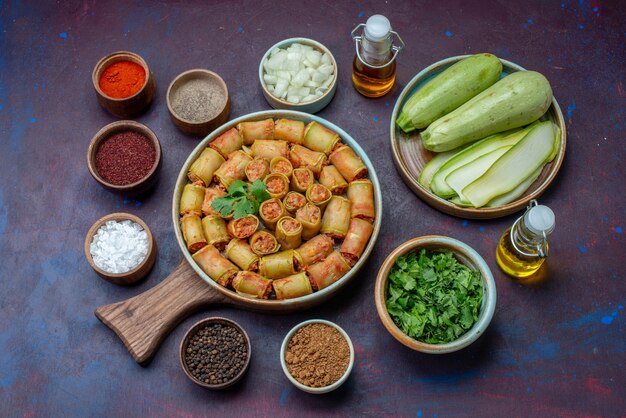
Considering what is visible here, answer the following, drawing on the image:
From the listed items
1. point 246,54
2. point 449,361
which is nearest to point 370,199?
point 449,361

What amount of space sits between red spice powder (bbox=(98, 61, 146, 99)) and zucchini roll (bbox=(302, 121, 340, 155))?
743 mm

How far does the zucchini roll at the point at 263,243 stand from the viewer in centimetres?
264

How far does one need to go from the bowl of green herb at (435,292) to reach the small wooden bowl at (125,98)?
1.22 meters

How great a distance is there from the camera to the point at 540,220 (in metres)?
2.48

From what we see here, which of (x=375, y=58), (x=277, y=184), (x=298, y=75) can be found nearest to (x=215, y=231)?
(x=277, y=184)

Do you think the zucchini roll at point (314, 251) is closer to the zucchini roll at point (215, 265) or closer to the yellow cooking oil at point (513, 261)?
the zucchini roll at point (215, 265)

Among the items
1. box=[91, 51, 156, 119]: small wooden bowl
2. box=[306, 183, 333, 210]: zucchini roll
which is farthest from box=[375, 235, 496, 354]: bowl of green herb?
box=[91, 51, 156, 119]: small wooden bowl

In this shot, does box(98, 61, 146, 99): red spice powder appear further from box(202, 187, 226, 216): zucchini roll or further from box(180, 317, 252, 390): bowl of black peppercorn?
box(180, 317, 252, 390): bowl of black peppercorn

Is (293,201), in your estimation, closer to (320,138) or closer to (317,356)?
(320,138)

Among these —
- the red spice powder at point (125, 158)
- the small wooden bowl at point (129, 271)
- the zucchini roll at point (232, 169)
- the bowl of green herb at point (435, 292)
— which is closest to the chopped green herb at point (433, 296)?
the bowl of green herb at point (435, 292)

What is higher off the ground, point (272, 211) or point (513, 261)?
point (272, 211)

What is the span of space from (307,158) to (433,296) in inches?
27.6

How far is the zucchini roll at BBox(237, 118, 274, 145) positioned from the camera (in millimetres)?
2807

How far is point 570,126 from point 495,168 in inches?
19.4
